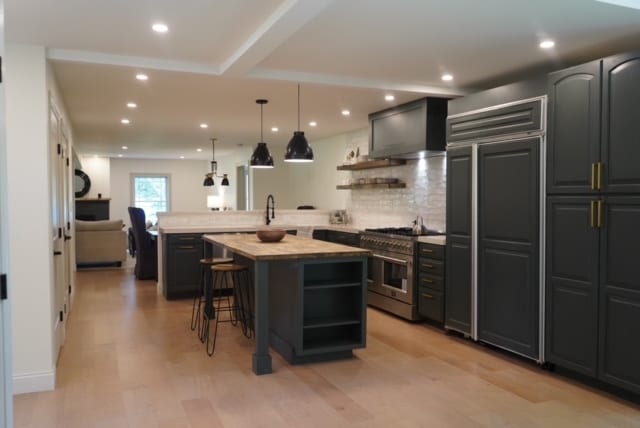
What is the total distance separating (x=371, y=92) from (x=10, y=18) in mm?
3112

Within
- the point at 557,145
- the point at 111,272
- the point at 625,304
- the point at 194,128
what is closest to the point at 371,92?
the point at 557,145

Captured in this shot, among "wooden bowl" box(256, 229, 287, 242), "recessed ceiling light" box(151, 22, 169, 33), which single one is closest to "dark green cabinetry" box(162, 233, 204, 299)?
"wooden bowl" box(256, 229, 287, 242)

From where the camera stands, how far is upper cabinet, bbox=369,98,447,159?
17.2 ft

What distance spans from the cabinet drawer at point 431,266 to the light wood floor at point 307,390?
0.59m

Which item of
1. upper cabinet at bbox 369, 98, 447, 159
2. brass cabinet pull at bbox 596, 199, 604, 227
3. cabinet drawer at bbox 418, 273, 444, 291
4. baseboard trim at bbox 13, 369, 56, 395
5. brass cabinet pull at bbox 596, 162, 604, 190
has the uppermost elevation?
upper cabinet at bbox 369, 98, 447, 159

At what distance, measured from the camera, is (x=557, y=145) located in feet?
11.8

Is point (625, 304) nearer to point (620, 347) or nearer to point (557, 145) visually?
point (620, 347)

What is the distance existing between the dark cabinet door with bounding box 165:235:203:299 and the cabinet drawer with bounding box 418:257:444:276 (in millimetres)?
2842

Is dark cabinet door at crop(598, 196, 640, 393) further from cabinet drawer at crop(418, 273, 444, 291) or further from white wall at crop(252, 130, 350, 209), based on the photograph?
white wall at crop(252, 130, 350, 209)

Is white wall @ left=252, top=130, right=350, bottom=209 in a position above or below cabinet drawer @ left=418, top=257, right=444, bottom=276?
above

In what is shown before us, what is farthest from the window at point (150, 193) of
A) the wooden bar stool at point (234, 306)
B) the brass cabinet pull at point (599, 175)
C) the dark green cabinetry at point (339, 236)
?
the brass cabinet pull at point (599, 175)

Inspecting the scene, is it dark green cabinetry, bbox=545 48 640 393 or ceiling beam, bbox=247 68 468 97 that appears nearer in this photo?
dark green cabinetry, bbox=545 48 640 393

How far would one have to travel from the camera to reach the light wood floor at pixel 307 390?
2996 millimetres

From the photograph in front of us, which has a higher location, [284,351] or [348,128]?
[348,128]
